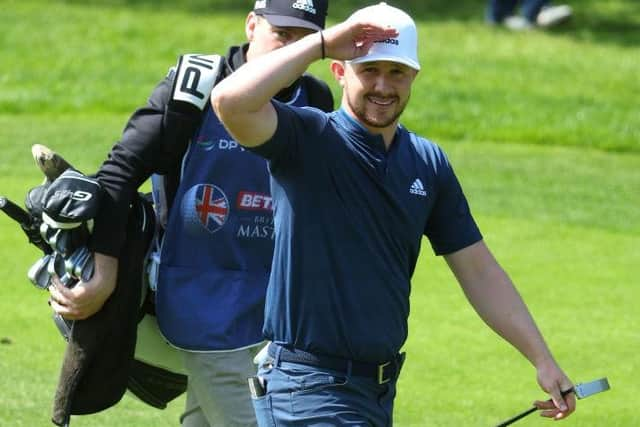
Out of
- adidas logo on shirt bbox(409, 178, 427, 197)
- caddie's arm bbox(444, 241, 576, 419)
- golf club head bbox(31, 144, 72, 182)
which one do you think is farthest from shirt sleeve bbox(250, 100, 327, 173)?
golf club head bbox(31, 144, 72, 182)

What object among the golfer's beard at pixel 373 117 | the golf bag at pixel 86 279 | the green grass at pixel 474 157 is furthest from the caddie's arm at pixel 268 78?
the green grass at pixel 474 157

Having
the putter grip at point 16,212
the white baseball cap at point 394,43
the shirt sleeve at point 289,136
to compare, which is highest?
the white baseball cap at point 394,43

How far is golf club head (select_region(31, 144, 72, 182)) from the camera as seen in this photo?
19.5 feet

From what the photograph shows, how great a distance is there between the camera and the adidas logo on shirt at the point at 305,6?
597 cm

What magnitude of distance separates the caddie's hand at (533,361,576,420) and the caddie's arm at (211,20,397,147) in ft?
4.04

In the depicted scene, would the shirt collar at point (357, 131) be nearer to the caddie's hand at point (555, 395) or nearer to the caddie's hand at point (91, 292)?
the caddie's hand at point (555, 395)

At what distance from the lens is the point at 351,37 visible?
16.0 feet

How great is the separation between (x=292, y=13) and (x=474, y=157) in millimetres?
8660

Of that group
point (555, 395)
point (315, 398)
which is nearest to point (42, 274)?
point (315, 398)

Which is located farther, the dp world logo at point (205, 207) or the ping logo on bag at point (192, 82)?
the dp world logo at point (205, 207)

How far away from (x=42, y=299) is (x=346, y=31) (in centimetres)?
531

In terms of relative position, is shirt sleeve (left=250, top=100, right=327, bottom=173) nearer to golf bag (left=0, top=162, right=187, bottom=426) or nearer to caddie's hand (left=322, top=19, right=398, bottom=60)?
caddie's hand (left=322, top=19, right=398, bottom=60)

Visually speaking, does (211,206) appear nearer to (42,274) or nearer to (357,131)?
(42,274)

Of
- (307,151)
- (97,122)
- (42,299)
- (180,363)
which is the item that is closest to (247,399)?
(180,363)
